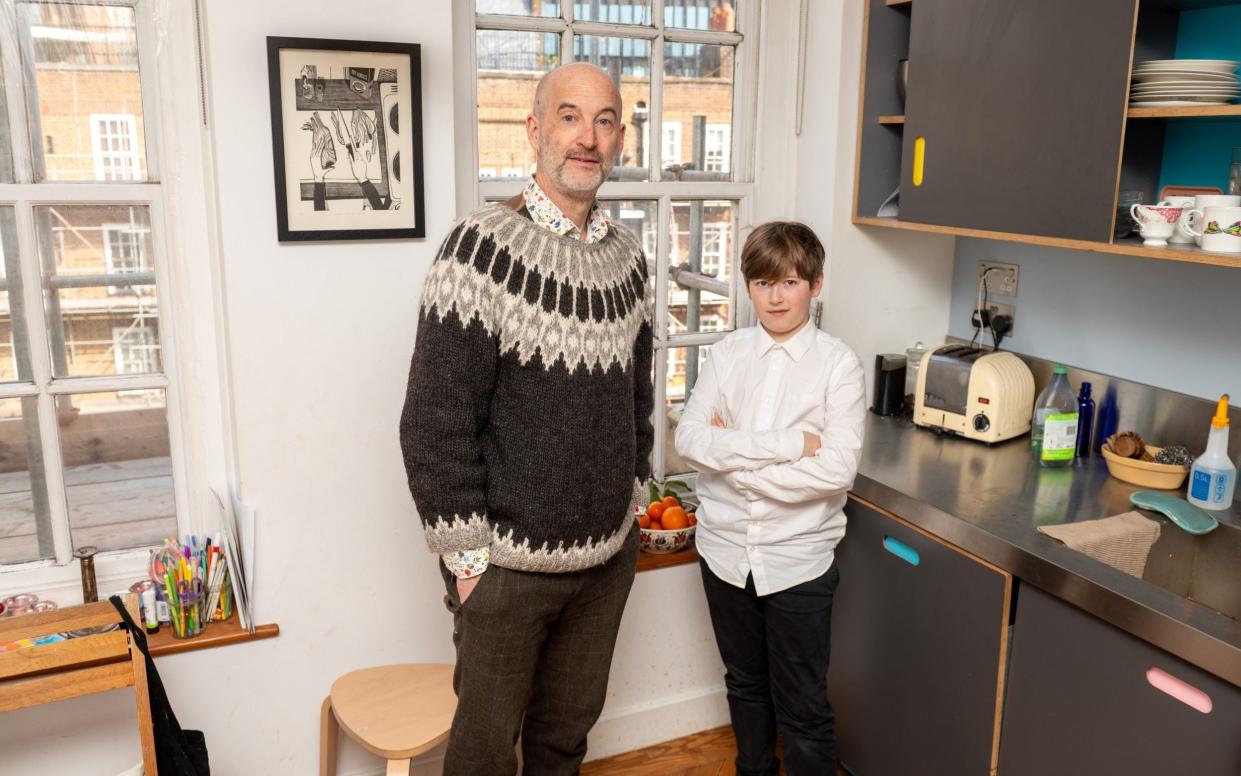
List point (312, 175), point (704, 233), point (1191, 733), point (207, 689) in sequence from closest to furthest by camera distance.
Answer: point (1191, 733), point (312, 175), point (207, 689), point (704, 233)

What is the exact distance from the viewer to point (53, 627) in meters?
1.81

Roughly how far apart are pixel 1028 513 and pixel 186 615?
167cm

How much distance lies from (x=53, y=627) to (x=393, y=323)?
837mm

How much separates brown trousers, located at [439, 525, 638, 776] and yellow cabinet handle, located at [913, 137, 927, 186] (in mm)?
1086

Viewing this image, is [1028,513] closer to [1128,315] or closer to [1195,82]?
[1128,315]

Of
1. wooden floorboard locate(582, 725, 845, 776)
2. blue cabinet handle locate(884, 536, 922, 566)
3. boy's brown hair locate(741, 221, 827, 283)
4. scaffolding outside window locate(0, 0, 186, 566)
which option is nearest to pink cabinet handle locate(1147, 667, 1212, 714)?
blue cabinet handle locate(884, 536, 922, 566)

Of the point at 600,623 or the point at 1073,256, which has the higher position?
the point at 1073,256

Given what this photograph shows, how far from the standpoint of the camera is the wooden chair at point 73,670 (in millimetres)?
1677

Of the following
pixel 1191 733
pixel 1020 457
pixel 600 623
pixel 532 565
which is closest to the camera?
pixel 1191 733

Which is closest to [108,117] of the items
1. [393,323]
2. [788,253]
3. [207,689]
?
[393,323]

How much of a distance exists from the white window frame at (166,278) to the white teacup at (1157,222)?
1720mm

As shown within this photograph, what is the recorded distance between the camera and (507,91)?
7.49 ft

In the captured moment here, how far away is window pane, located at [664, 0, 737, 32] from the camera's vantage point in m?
2.43

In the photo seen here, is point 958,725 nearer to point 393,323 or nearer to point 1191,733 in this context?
point 1191,733
